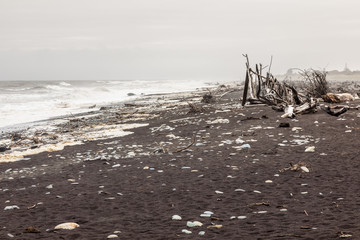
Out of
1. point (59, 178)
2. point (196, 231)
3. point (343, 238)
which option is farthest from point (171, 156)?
point (343, 238)

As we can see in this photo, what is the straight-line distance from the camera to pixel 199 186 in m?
4.57

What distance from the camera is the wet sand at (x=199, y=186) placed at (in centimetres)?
324

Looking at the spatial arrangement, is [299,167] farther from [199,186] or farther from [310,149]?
[199,186]

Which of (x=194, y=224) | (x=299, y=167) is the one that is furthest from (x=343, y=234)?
(x=299, y=167)

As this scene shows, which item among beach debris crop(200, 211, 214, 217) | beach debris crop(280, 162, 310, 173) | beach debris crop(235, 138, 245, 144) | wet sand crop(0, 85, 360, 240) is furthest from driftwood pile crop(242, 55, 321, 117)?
beach debris crop(200, 211, 214, 217)

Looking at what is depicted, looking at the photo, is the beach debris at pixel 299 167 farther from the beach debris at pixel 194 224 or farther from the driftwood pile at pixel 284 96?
the driftwood pile at pixel 284 96

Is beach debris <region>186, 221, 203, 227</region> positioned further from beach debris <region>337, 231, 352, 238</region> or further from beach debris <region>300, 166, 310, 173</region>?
beach debris <region>300, 166, 310, 173</region>

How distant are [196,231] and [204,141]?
4335 mm

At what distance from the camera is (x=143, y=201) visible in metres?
4.12

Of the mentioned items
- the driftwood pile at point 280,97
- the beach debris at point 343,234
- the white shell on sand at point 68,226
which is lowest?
the white shell on sand at point 68,226

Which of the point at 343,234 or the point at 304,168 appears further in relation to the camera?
the point at 304,168

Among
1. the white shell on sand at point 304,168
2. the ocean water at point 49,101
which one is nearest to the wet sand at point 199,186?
the white shell on sand at point 304,168

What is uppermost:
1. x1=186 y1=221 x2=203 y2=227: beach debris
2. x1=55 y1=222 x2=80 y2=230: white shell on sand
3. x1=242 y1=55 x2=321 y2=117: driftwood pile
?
x1=242 y1=55 x2=321 y2=117: driftwood pile

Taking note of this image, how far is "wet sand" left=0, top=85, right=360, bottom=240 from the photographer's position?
3240mm
